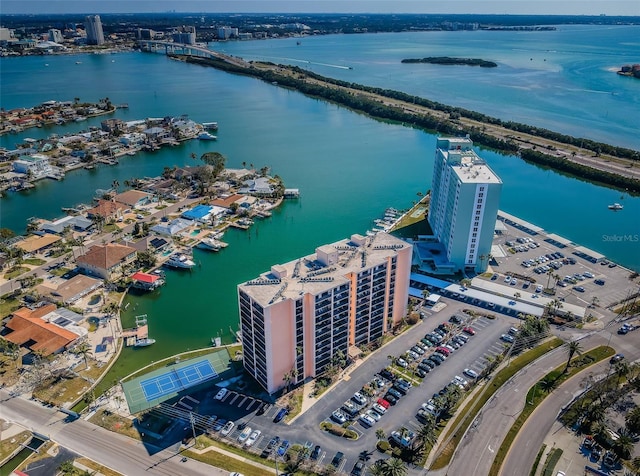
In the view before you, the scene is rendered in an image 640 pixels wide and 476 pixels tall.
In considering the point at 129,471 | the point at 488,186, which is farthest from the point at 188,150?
the point at 129,471

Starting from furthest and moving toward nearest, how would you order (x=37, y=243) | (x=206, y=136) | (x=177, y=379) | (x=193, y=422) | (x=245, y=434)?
(x=206, y=136)
(x=37, y=243)
(x=177, y=379)
(x=193, y=422)
(x=245, y=434)

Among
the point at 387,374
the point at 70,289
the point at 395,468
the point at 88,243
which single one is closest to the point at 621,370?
the point at 387,374

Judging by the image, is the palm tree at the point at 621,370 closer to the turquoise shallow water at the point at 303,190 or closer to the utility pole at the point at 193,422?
the turquoise shallow water at the point at 303,190

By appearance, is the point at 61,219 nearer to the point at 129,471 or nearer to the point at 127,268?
the point at 127,268

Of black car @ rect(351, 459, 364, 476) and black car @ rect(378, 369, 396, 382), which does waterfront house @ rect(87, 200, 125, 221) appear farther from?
black car @ rect(351, 459, 364, 476)

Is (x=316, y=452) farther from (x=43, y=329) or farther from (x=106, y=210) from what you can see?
(x=106, y=210)

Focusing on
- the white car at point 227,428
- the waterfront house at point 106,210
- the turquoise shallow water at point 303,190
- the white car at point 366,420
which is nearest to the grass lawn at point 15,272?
the waterfront house at point 106,210
